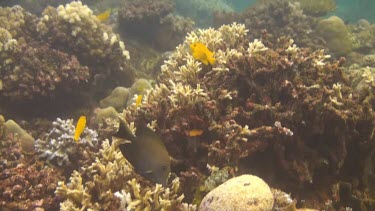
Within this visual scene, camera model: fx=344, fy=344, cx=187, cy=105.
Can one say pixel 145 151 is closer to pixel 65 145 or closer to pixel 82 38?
pixel 65 145

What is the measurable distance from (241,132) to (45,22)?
585cm

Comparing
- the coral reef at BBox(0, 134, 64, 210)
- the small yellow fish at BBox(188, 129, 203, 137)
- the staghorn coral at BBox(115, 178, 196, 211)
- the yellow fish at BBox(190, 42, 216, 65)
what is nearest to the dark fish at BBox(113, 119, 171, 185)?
the staghorn coral at BBox(115, 178, 196, 211)

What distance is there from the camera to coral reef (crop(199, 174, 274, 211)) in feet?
10.3

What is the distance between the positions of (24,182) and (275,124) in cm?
326

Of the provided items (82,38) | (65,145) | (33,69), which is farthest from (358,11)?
(65,145)

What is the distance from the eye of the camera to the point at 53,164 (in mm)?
5234

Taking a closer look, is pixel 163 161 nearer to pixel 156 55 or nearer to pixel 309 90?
pixel 309 90

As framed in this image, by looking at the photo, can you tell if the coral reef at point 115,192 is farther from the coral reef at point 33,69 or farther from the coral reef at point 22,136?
the coral reef at point 33,69

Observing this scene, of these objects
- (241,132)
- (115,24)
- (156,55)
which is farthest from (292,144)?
(115,24)

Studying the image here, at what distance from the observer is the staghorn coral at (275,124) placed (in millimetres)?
4145

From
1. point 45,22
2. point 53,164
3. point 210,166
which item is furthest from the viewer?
point 45,22

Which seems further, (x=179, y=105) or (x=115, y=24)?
(x=115, y=24)

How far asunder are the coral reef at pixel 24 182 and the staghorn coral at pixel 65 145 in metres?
0.20

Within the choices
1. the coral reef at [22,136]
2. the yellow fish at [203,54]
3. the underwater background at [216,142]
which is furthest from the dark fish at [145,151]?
the coral reef at [22,136]
